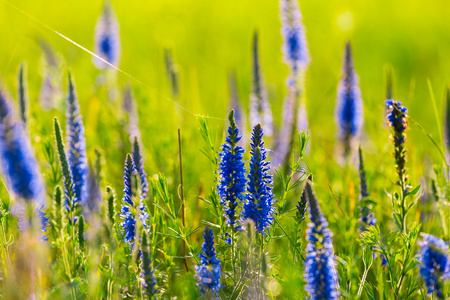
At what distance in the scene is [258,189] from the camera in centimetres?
160

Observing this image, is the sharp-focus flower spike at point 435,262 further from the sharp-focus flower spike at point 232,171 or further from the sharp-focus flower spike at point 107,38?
the sharp-focus flower spike at point 107,38

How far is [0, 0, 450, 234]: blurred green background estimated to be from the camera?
3410 millimetres

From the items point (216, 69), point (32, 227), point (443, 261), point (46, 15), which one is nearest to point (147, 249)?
point (32, 227)

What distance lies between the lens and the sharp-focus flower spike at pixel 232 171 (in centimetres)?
161

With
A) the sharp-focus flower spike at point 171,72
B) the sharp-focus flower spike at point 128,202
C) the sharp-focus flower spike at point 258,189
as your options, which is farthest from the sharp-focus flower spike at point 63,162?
the sharp-focus flower spike at point 171,72

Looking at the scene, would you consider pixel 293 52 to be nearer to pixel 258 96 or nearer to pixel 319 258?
pixel 258 96

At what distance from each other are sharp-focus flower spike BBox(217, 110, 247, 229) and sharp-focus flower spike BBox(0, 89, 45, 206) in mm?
518

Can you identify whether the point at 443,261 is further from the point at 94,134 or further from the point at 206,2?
the point at 206,2

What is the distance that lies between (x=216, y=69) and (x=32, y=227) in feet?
16.9

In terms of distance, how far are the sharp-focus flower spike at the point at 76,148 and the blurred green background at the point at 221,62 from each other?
388 millimetres

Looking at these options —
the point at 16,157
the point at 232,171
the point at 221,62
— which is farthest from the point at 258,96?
the point at 221,62

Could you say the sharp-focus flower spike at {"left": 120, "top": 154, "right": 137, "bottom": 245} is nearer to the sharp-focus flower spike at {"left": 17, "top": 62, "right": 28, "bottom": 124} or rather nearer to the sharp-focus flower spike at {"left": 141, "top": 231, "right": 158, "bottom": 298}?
the sharp-focus flower spike at {"left": 141, "top": 231, "right": 158, "bottom": 298}

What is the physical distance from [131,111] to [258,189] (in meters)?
2.59

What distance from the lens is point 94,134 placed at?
3.94 m
